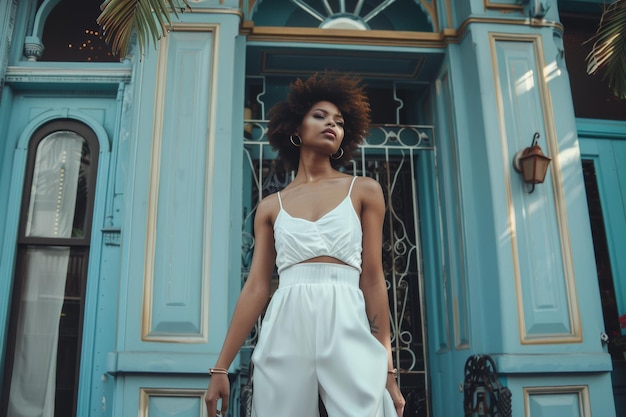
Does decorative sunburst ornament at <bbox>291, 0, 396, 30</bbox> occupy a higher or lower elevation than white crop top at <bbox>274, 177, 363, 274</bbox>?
higher

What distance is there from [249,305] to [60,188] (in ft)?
9.85

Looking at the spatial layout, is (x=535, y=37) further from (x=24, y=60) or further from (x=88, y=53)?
(x=24, y=60)

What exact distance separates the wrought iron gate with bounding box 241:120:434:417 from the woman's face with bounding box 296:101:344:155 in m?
2.13

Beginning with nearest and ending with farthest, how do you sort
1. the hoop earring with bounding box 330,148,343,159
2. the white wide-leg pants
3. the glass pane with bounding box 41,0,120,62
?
the white wide-leg pants, the hoop earring with bounding box 330,148,343,159, the glass pane with bounding box 41,0,120,62

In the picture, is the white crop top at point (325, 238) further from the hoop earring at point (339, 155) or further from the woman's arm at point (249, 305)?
the hoop earring at point (339, 155)

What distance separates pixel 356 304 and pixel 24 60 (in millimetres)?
4018

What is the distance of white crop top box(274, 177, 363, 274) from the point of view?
2.25 metres

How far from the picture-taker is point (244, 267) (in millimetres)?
4723

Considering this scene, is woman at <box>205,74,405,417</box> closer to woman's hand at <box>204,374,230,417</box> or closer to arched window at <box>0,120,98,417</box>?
woman's hand at <box>204,374,230,417</box>

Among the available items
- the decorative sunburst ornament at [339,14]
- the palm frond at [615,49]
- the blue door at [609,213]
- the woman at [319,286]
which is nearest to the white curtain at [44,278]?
the decorative sunburst ornament at [339,14]

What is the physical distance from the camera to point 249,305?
2.36m

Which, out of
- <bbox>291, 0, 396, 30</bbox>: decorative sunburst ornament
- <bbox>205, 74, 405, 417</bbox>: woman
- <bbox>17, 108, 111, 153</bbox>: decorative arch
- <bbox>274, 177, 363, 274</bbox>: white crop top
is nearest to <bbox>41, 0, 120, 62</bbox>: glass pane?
<bbox>17, 108, 111, 153</bbox>: decorative arch

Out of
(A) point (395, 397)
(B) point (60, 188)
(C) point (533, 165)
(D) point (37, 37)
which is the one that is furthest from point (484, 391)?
(D) point (37, 37)

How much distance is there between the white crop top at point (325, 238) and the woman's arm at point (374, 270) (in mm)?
58
